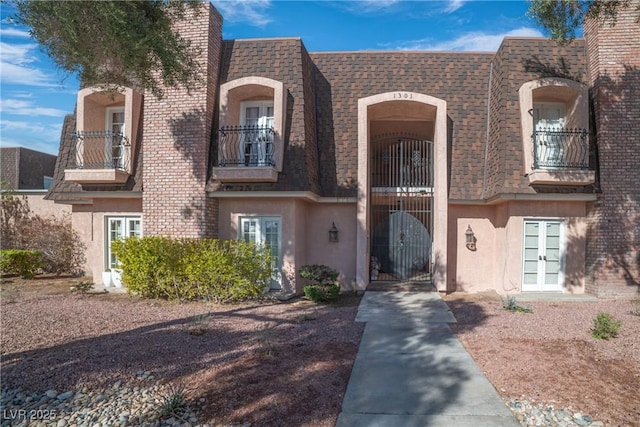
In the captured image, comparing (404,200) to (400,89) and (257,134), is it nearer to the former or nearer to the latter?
(400,89)

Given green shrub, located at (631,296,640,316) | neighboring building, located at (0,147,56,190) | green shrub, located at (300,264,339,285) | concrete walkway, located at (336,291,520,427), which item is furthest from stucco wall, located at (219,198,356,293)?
neighboring building, located at (0,147,56,190)

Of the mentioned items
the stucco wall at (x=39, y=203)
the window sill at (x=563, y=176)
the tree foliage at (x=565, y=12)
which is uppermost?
the tree foliage at (x=565, y=12)

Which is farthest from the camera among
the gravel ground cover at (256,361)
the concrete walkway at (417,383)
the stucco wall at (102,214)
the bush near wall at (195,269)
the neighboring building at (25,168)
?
the neighboring building at (25,168)

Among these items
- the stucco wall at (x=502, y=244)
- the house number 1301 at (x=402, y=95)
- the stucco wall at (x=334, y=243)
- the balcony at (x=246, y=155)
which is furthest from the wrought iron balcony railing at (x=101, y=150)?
the stucco wall at (x=502, y=244)

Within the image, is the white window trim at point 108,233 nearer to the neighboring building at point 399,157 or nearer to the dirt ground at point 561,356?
the neighboring building at point 399,157

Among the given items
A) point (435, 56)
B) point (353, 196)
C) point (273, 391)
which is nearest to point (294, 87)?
point (353, 196)

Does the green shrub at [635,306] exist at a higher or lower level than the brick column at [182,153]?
lower

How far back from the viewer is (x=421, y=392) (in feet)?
16.5

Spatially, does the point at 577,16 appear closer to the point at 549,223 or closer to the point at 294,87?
the point at 549,223

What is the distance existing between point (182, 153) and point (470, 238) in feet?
28.5

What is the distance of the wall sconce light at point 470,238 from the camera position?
1195cm

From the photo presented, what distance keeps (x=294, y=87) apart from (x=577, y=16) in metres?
6.77

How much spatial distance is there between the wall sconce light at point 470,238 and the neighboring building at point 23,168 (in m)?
26.0

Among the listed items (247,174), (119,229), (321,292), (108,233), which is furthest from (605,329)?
(108,233)
